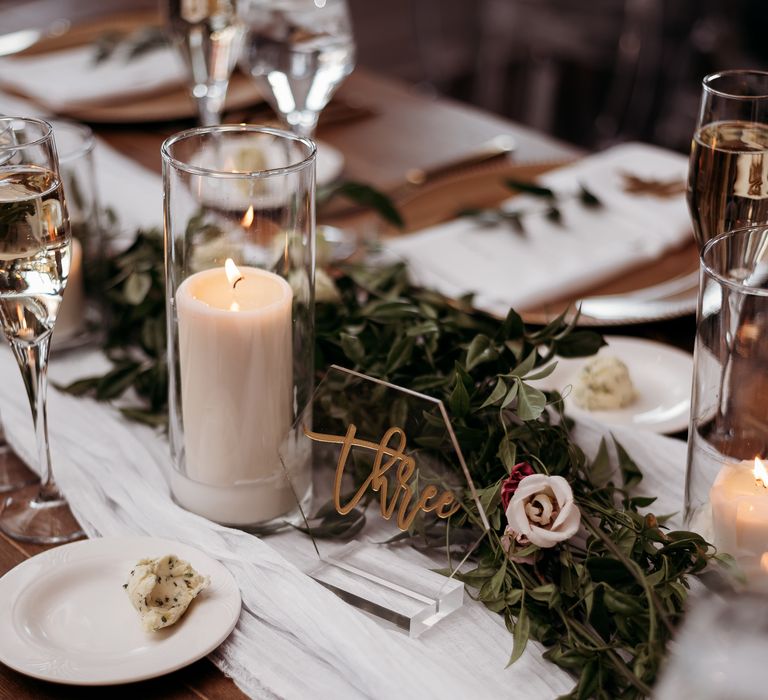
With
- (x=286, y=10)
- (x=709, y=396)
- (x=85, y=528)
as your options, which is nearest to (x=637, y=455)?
(x=709, y=396)

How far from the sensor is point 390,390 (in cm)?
66

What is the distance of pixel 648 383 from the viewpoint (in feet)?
2.96

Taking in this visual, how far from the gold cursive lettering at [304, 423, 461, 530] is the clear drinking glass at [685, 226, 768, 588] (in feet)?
0.53

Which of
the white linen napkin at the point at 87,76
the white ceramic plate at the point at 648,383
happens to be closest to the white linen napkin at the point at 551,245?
the white ceramic plate at the point at 648,383

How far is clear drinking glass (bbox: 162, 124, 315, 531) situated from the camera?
0.68 meters

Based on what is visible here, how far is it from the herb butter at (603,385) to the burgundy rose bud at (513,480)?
0.72 feet

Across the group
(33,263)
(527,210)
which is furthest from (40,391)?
(527,210)

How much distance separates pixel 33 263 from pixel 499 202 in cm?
77

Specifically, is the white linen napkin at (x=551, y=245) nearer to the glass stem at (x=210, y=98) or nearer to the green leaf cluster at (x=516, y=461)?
the green leaf cluster at (x=516, y=461)

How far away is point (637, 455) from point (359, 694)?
32 centimetres

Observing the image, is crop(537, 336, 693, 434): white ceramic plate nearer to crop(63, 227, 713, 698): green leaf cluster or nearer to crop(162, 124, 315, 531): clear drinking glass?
crop(63, 227, 713, 698): green leaf cluster

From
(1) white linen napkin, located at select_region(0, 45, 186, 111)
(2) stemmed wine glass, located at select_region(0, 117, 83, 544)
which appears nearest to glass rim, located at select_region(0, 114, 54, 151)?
(2) stemmed wine glass, located at select_region(0, 117, 83, 544)

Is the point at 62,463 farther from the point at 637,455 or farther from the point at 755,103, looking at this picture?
the point at 755,103

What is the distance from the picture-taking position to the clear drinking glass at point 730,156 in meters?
0.77
